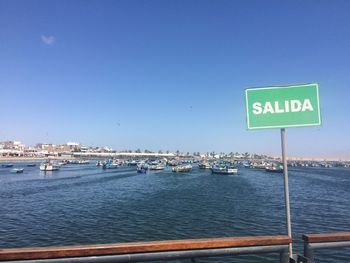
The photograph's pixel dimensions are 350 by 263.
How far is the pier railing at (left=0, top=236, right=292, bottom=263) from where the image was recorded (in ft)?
10.8

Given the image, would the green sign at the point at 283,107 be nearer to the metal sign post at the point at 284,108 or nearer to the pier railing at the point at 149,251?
the metal sign post at the point at 284,108

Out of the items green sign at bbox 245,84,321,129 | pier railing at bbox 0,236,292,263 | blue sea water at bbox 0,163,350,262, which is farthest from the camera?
blue sea water at bbox 0,163,350,262

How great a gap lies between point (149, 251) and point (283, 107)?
268cm

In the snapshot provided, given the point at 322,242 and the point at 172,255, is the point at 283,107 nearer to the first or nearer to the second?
the point at 322,242

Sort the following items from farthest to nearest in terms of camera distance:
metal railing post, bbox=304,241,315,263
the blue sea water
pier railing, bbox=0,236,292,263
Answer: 1. the blue sea water
2. metal railing post, bbox=304,241,315,263
3. pier railing, bbox=0,236,292,263

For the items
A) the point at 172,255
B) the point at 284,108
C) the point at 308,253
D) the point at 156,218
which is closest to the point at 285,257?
the point at 308,253

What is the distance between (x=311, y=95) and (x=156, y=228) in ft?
77.0

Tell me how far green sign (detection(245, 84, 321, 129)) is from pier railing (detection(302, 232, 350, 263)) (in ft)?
5.01

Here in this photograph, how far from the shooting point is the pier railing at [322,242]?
3779 mm

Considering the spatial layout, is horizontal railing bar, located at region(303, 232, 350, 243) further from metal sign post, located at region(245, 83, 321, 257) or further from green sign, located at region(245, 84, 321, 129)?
green sign, located at region(245, 84, 321, 129)

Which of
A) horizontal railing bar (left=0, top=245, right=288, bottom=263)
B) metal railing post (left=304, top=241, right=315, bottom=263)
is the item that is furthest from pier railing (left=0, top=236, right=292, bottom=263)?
metal railing post (left=304, top=241, right=315, bottom=263)

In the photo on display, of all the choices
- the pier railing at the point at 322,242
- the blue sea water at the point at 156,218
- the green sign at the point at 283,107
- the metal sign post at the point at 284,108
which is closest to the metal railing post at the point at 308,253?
the pier railing at the point at 322,242

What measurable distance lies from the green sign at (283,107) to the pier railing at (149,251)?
62.6 inches

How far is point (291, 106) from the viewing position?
4.09 metres
